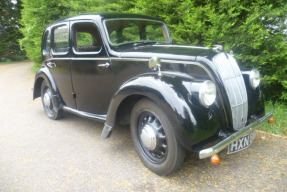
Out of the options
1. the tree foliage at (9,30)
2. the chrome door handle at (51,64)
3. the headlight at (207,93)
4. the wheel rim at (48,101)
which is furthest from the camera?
the tree foliage at (9,30)

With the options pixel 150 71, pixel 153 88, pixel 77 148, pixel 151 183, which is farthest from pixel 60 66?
pixel 151 183

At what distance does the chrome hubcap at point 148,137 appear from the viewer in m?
2.31

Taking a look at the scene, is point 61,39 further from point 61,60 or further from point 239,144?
point 239,144

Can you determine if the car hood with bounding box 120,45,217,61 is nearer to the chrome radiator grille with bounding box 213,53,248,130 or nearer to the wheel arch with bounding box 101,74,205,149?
the chrome radiator grille with bounding box 213,53,248,130

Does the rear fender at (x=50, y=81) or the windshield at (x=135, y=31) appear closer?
the windshield at (x=135, y=31)

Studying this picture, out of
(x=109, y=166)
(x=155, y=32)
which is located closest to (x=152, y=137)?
(x=109, y=166)

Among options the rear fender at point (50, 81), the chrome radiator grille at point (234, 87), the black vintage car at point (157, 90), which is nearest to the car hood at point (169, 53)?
the black vintage car at point (157, 90)

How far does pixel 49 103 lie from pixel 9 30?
1795 cm

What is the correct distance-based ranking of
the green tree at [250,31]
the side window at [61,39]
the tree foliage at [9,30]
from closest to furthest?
the side window at [61,39] < the green tree at [250,31] < the tree foliage at [9,30]

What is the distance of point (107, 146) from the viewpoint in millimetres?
3109

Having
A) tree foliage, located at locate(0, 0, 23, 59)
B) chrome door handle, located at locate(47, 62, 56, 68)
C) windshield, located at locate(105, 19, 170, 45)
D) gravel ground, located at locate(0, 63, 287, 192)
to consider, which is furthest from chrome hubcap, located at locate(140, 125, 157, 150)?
tree foliage, located at locate(0, 0, 23, 59)

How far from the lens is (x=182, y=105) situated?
2021 millimetres

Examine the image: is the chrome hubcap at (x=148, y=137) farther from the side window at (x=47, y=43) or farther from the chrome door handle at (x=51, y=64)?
the side window at (x=47, y=43)

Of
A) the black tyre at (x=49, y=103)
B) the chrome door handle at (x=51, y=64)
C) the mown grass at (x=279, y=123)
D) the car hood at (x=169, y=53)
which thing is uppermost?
the car hood at (x=169, y=53)
